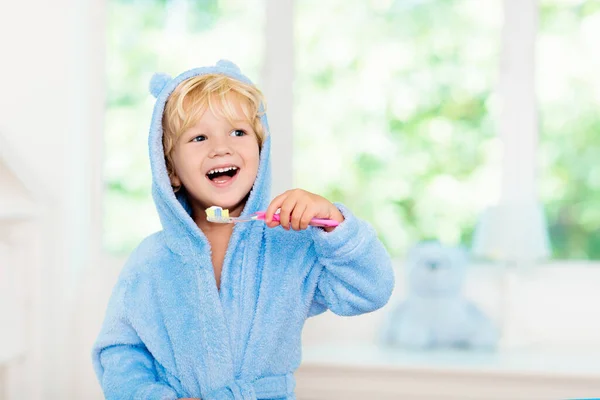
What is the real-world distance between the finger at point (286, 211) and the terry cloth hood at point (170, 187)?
0.18 metres

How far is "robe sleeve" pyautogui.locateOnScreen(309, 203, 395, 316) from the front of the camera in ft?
3.69

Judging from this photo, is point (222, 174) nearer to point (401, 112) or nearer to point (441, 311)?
point (441, 311)

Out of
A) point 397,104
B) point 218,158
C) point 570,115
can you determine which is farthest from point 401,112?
point 218,158

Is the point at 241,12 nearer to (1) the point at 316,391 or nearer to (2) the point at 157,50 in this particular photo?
(2) the point at 157,50

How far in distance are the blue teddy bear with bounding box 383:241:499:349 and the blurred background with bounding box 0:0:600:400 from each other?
2.0 inches

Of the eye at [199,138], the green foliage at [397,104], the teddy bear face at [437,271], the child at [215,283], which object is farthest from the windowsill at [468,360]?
the eye at [199,138]

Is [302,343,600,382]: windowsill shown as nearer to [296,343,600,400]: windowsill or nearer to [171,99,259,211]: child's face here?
[296,343,600,400]: windowsill

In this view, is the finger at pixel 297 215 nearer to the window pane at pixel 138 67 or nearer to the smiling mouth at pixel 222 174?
the smiling mouth at pixel 222 174

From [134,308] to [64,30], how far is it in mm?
1085

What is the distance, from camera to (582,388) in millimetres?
1771

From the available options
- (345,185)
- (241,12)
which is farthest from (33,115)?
(345,185)

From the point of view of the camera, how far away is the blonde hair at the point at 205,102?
1232mm

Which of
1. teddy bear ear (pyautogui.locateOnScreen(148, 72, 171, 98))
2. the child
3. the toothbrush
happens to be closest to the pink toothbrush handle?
the toothbrush

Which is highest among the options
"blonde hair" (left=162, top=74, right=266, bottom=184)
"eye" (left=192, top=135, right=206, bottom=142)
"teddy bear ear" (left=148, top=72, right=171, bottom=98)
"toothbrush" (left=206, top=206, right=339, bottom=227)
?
"teddy bear ear" (left=148, top=72, right=171, bottom=98)
